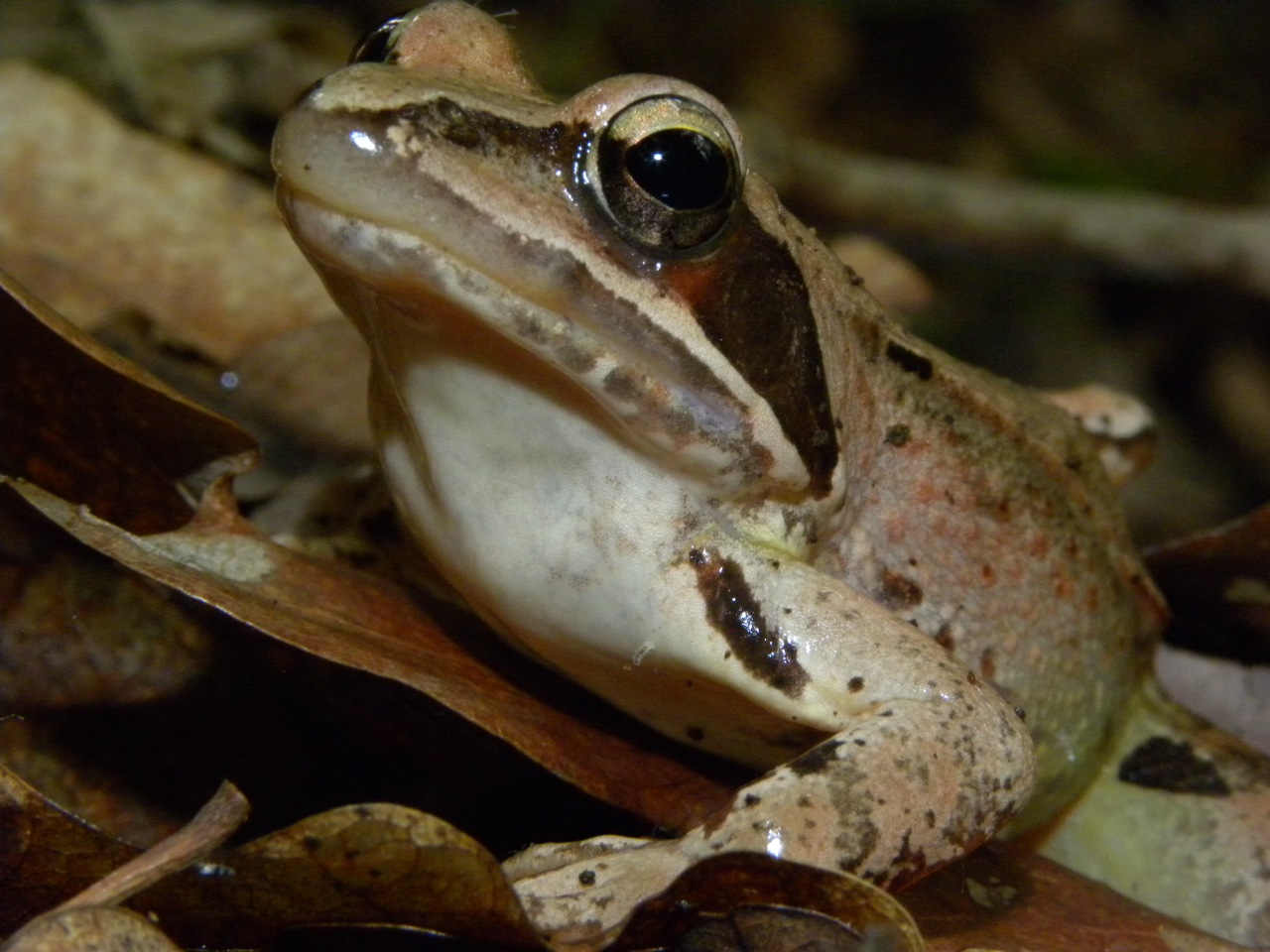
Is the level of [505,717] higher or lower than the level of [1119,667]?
lower

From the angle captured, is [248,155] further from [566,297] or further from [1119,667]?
[1119,667]

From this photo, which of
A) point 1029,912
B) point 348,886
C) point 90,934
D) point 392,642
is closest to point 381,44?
point 392,642

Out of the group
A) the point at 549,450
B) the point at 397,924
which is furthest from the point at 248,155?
the point at 397,924

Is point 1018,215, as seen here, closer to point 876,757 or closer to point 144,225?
point 144,225

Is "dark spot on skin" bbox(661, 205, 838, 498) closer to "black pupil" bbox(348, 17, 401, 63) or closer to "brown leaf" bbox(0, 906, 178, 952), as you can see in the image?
"black pupil" bbox(348, 17, 401, 63)

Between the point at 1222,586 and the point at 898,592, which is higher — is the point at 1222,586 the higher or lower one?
the higher one

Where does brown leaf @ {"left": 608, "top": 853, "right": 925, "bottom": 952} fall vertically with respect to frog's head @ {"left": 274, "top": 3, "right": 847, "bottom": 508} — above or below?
below

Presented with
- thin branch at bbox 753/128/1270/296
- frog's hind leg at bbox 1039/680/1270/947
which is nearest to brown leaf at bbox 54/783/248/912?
frog's hind leg at bbox 1039/680/1270/947
